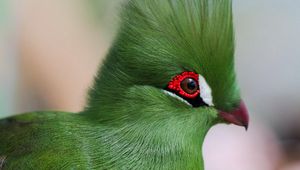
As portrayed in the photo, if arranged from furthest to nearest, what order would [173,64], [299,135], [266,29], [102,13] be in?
1. [299,135]
2. [266,29]
3. [102,13]
4. [173,64]

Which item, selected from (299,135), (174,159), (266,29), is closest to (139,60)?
(174,159)

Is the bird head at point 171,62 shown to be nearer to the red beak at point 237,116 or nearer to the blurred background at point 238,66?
the red beak at point 237,116

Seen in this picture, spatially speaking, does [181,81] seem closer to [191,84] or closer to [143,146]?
[191,84]

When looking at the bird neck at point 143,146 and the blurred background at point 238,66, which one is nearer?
the bird neck at point 143,146

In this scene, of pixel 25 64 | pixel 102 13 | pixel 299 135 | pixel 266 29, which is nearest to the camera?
pixel 102 13

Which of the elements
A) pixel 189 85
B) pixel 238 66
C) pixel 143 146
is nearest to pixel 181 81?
pixel 189 85

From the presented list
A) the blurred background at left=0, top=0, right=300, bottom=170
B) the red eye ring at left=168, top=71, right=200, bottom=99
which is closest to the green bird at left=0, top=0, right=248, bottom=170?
the red eye ring at left=168, top=71, right=200, bottom=99

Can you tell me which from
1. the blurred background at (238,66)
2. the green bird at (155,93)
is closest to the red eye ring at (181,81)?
the green bird at (155,93)

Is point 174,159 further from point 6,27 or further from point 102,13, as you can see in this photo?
point 6,27
